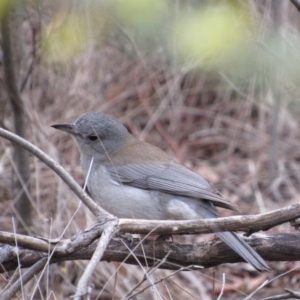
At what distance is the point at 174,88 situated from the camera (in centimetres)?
990

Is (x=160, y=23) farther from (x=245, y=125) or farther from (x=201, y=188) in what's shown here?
(x=245, y=125)

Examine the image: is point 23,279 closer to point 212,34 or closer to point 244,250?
point 244,250

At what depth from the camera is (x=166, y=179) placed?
559 cm

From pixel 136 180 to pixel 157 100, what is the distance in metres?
4.47

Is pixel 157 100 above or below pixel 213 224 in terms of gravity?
below

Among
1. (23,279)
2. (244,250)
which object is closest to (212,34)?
(244,250)

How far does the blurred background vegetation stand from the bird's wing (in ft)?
2.66

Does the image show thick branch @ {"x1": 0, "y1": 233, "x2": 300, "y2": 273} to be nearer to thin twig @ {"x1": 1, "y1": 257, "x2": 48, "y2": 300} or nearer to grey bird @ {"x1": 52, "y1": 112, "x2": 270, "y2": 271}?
thin twig @ {"x1": 1, "y1": 257, "x2": 48, "y2": 300}

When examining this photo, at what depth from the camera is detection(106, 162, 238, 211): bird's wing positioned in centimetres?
533

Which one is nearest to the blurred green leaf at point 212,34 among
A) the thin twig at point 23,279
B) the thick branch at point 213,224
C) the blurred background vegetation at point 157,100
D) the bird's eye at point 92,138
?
the blurred background vegetation at point 157,100

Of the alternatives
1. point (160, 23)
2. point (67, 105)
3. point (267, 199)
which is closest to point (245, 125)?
point (267, 199)

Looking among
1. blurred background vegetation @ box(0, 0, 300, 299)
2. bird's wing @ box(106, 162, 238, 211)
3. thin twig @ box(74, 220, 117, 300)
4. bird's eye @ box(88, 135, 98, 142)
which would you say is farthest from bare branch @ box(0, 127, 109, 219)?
bird's eye @ box(88, 135, 98, 142)

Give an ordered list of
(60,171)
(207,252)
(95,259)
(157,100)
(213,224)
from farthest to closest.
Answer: (157,100)
(207,252)
(213,224)
(60,171)
(95,259)

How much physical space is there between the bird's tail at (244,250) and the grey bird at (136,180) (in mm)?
507
